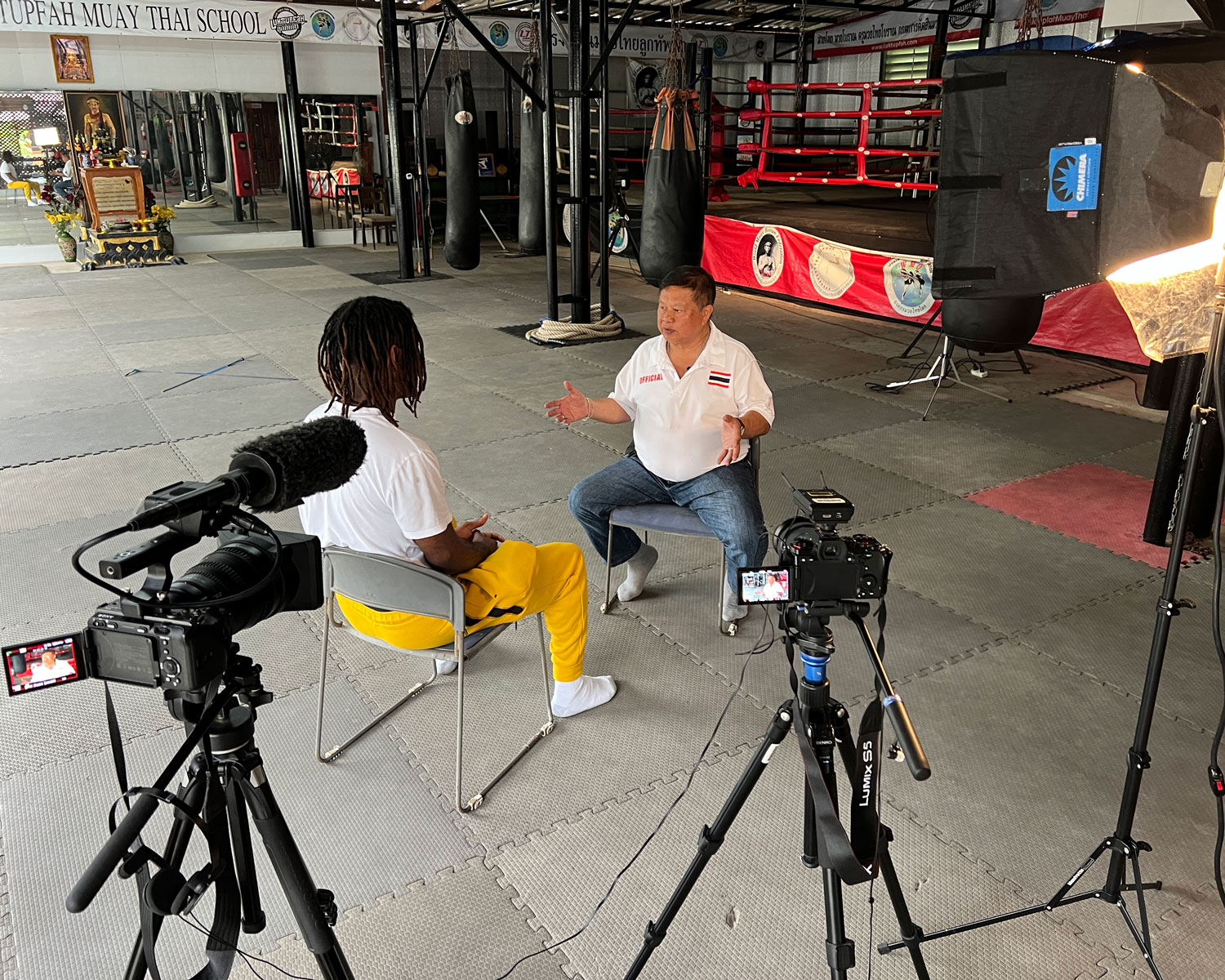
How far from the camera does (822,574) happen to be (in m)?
1.51

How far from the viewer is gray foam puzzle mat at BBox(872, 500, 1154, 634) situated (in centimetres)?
365

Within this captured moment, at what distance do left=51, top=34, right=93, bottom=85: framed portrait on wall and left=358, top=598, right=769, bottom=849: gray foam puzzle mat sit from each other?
41.1 feet

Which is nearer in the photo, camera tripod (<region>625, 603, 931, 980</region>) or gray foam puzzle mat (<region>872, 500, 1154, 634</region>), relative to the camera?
camera tripod (<region>625, 603, 931, 980</region>)

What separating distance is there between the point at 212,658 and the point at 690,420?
7.41 ft

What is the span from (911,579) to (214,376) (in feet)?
17.3

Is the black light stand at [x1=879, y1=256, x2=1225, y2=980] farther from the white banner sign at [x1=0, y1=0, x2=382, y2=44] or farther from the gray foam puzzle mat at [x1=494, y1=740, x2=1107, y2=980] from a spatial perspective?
the white banner sign at [x1=0, y1=0, x2=382, y2=44]

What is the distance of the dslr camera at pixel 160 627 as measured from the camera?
1209 mm

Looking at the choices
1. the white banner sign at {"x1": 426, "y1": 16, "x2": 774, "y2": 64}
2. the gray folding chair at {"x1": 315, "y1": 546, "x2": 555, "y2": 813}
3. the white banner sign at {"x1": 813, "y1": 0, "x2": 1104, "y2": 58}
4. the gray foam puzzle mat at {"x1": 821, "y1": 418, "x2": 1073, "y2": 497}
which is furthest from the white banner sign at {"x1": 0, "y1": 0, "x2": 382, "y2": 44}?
A: the gray folding chair at {"x1": 315, "y1": 546, "x2": 555, "y2": 813}

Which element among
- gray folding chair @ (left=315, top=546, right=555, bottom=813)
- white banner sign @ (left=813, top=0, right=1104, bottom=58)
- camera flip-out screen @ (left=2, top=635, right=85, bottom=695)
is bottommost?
gray folding chair @ (left=315, top=546, right=555, bottom=813)

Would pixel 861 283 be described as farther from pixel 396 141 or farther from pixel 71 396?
pixel 71 396

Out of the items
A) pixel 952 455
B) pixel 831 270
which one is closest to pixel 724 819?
pixel 952 455

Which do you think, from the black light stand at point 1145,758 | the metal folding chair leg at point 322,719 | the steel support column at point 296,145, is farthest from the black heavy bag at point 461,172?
the black light stand at point 1145,758

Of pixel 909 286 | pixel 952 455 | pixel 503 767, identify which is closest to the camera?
pixel 503 767

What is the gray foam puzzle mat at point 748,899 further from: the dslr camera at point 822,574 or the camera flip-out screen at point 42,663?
the camera flip-out screen at point 42,663
